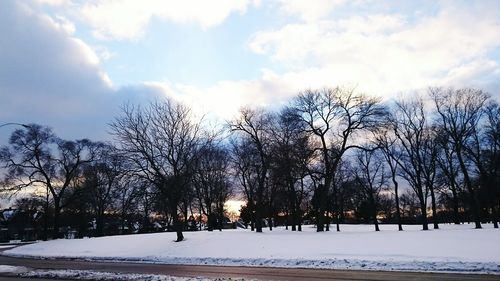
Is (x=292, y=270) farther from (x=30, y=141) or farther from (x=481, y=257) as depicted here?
(x=30, y=141)

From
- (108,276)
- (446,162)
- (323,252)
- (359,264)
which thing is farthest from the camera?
(446,162)

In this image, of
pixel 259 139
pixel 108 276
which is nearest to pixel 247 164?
pixel 259 139

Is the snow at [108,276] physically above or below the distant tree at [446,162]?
below

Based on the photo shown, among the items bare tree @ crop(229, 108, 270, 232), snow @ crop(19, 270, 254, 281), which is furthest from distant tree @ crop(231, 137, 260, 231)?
snow @ crop(19, 270, 254, 281)

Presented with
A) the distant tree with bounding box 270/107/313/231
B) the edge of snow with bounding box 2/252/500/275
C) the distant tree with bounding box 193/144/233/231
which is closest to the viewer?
the edge of snow with bounding box 2/252/500/275

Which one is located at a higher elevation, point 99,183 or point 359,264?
point 99,183

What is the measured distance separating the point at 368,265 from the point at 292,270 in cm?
380

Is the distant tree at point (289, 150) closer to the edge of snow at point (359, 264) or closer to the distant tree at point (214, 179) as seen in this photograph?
the distant tree at point (214, 179)

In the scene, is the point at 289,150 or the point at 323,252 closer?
the point at 323,252

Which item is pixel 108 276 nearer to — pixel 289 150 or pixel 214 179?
pixel 289 150

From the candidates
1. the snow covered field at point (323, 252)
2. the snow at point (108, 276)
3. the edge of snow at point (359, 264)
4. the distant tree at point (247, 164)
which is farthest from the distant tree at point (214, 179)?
the snow at point (108, 276)

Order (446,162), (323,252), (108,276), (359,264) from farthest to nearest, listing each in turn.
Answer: (446,162) < (323,252) < (359,264) < (108,276)

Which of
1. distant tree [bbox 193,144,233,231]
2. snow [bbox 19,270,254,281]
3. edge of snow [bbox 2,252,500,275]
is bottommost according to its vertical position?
edge of snow [bbox 2,252,500,275]

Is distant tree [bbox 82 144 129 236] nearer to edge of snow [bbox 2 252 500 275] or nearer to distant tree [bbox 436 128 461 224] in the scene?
edge of snow [bbox 2 252 500 275]
